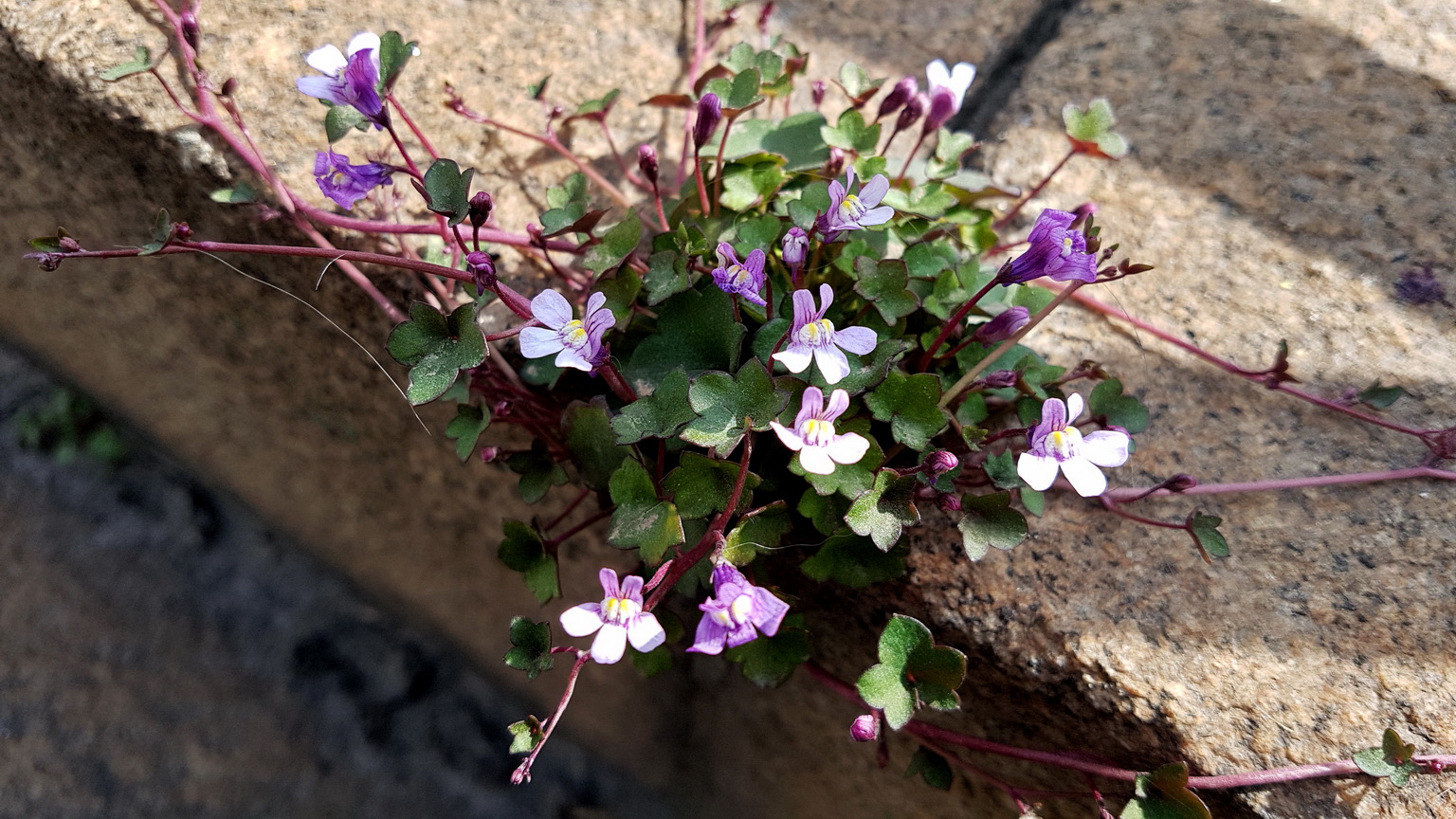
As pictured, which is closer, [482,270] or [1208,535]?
[482,270]

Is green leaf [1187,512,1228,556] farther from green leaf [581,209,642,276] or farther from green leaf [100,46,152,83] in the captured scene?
green leaf [100,46,152,83]

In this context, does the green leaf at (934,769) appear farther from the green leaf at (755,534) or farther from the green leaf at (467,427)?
the green leaf at (467,427)

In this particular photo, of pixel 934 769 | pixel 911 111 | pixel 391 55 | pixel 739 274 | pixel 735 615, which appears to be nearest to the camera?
pixel 735 615

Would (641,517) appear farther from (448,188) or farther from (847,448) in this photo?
(448,188)

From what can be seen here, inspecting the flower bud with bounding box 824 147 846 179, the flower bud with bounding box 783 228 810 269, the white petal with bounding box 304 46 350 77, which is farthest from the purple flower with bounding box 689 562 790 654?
the white petal with bounding box 304 46 350 77

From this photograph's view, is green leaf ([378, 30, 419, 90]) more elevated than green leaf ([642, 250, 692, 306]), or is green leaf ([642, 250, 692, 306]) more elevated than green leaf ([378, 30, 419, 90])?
green leaf ([378, 30, 419, 90])

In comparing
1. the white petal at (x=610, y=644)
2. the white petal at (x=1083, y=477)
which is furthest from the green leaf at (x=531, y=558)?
the white petal at (x=1083, y=477)

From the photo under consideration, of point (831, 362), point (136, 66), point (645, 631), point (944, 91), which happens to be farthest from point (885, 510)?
point (136, 66)
